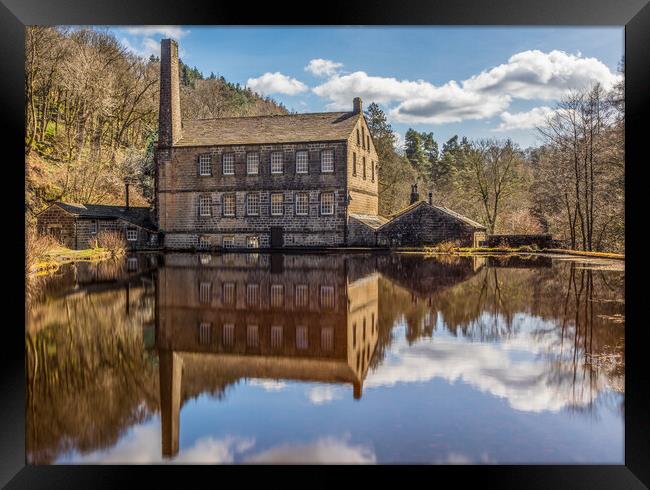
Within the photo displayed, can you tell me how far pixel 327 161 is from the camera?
24.8 meters

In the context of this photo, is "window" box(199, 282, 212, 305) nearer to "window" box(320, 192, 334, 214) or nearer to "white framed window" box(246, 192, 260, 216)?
"window" box(320, 192, 334, 214)

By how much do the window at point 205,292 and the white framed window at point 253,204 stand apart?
1401 centimetres

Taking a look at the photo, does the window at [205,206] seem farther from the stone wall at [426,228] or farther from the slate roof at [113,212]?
the stone wall at [426,228]

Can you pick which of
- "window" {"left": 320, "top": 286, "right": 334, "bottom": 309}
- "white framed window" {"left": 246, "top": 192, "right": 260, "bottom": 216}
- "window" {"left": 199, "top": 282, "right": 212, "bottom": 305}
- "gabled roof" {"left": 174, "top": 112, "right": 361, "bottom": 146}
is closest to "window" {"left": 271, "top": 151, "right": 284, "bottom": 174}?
"gabled roof" {"left": 174, "top": 112, "right": 361, "bottom": 146}

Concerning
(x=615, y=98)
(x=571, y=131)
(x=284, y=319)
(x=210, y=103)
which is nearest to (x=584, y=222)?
(x=571, y=131)

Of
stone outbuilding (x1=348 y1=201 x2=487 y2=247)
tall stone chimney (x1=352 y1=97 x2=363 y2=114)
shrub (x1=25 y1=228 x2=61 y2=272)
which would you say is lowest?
shrub (x1=25 y1=228 x2=61 y2=272)

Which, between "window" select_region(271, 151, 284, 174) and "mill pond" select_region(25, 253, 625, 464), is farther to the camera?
"window" select_region(271, 151, 284, 174)

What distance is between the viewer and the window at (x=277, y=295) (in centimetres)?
875

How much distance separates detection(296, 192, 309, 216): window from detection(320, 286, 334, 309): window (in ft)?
46.9

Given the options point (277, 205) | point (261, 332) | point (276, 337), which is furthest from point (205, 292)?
point (277, 205)

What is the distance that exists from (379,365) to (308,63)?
13.7 m

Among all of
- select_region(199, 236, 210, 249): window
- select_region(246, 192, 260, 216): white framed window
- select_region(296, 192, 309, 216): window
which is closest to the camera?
select_region(296, 192, 309, 216): window

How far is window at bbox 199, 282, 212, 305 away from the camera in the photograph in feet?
30.0
